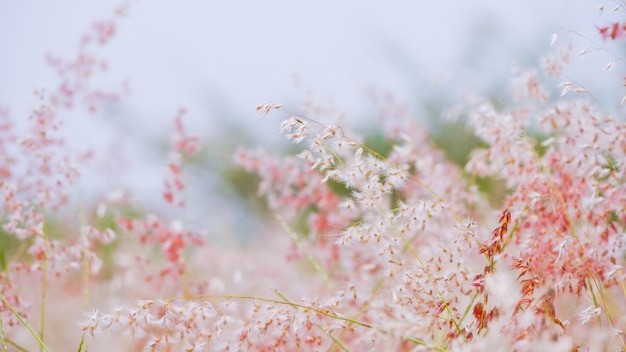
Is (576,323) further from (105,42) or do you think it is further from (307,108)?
(105,42)

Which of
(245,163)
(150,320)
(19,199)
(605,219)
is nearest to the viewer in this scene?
(150,320)

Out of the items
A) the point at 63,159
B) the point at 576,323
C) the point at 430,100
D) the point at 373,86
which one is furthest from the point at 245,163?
the point at 430,100

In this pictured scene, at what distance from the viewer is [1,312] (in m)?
2.29

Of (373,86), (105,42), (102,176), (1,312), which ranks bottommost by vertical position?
(1,312)

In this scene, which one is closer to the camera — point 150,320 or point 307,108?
point 150,320

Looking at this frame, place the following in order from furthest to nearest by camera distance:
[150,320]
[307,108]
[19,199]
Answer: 1. [307,108]
2. [19,199]
3. [150,320]

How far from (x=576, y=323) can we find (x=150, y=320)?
1663 mm

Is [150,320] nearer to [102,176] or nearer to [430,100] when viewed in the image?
[102,176]

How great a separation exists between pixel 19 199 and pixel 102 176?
61.4 inches

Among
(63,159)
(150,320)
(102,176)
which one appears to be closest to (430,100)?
(102,176)

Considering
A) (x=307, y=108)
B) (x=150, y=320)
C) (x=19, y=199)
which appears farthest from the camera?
(x=307, y=108)

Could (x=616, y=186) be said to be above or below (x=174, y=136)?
below

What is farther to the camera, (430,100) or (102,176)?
(430,100)

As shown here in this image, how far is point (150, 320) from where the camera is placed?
161 cm
